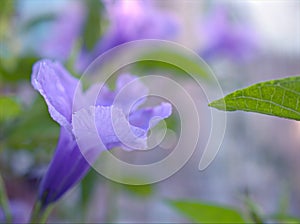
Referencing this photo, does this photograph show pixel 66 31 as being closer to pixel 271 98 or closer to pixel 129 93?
pixel 129 93

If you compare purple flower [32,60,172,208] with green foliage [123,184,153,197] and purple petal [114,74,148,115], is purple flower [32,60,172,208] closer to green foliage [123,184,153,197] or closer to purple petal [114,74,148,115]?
purple petal [114,74,148,115]

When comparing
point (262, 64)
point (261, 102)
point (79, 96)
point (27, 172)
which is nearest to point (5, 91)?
point (27, 172)

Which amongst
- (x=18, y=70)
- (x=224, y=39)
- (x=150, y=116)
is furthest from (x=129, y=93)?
(x=224, y=39)

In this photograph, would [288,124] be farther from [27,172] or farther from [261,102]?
[261,102]

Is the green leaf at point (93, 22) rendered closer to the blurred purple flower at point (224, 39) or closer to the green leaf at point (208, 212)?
the blurred purple flower at point (224, 39)

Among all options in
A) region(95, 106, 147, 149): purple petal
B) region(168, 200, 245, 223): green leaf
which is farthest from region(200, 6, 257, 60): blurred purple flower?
region(95, 106, 147, 149): purple petal
